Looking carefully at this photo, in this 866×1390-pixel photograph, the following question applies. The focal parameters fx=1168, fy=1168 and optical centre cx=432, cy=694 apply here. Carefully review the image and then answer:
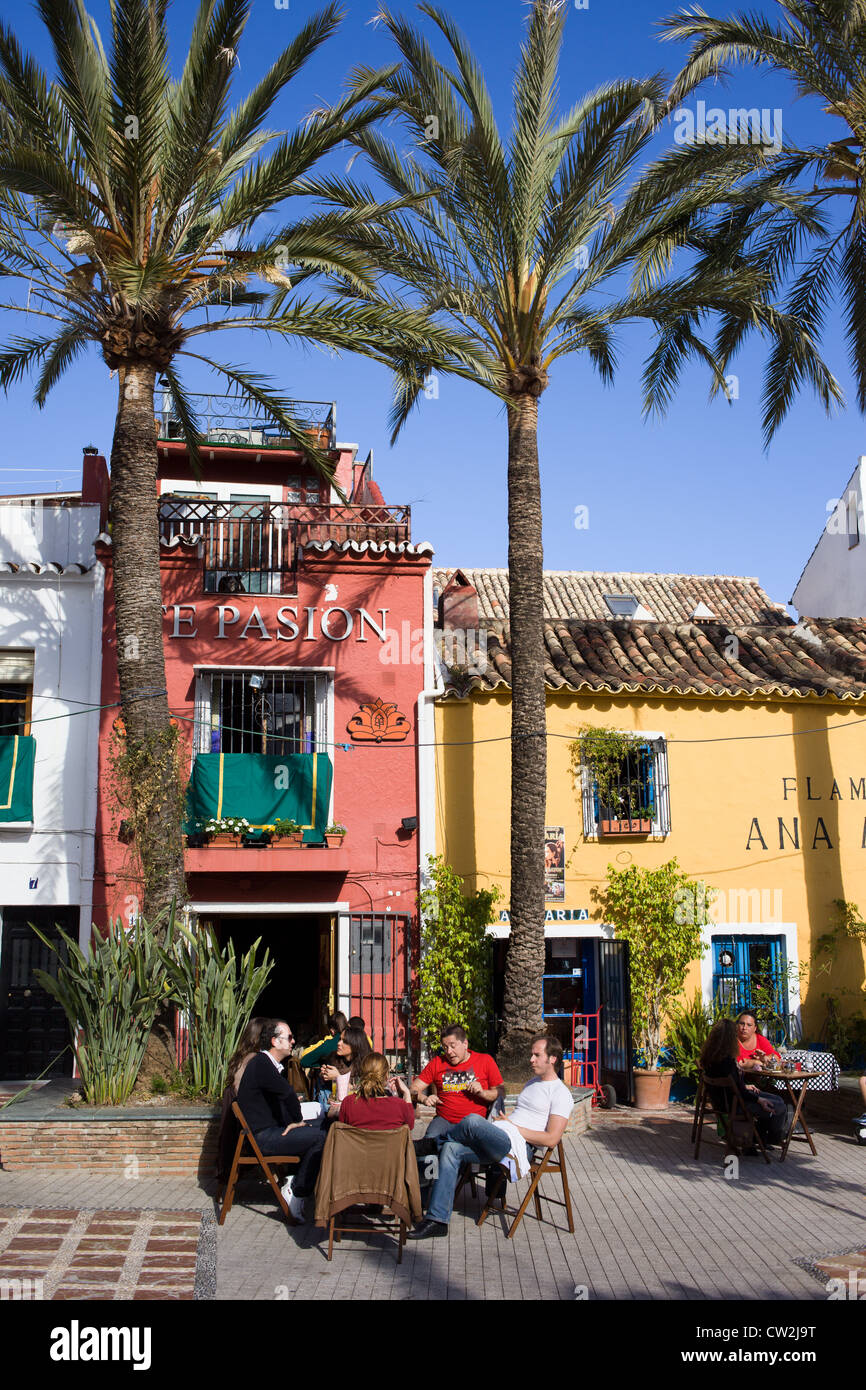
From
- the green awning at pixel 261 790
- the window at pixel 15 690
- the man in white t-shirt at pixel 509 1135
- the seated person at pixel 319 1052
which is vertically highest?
the window at pixel 15 690

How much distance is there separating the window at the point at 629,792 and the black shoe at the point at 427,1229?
24.0 ft

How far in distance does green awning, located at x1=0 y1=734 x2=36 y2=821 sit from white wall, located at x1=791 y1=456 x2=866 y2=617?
50.7ft

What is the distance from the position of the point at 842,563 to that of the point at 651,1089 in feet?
43.6

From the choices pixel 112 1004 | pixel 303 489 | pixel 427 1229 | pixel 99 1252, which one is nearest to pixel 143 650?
pixel 112 1004

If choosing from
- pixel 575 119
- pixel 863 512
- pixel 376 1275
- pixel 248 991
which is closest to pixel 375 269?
pixel 575 119

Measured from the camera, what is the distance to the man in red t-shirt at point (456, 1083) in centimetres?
859

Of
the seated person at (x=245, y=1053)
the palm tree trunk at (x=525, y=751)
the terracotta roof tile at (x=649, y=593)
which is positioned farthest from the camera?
the terracotta roof tile at (x=649, y=593)

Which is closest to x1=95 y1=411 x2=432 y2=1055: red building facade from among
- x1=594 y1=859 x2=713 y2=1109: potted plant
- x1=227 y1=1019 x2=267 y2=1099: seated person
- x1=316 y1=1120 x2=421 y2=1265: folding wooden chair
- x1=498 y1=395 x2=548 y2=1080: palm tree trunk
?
x1=498 y1=395 x2=548 y2=1080: palm tree trunk

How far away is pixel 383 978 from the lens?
14.3m

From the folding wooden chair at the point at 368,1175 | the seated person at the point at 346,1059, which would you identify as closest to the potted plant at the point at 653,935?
the seated person at the point at 346,1059

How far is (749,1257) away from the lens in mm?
7523

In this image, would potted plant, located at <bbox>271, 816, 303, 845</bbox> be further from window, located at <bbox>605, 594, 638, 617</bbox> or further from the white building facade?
window, located at <bbox>605, 594, 638, 617</bbox>

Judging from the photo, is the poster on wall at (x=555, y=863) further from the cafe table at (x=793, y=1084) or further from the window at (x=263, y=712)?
the cafe table at (x=793, y=1084)

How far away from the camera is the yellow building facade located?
14.7 meters
